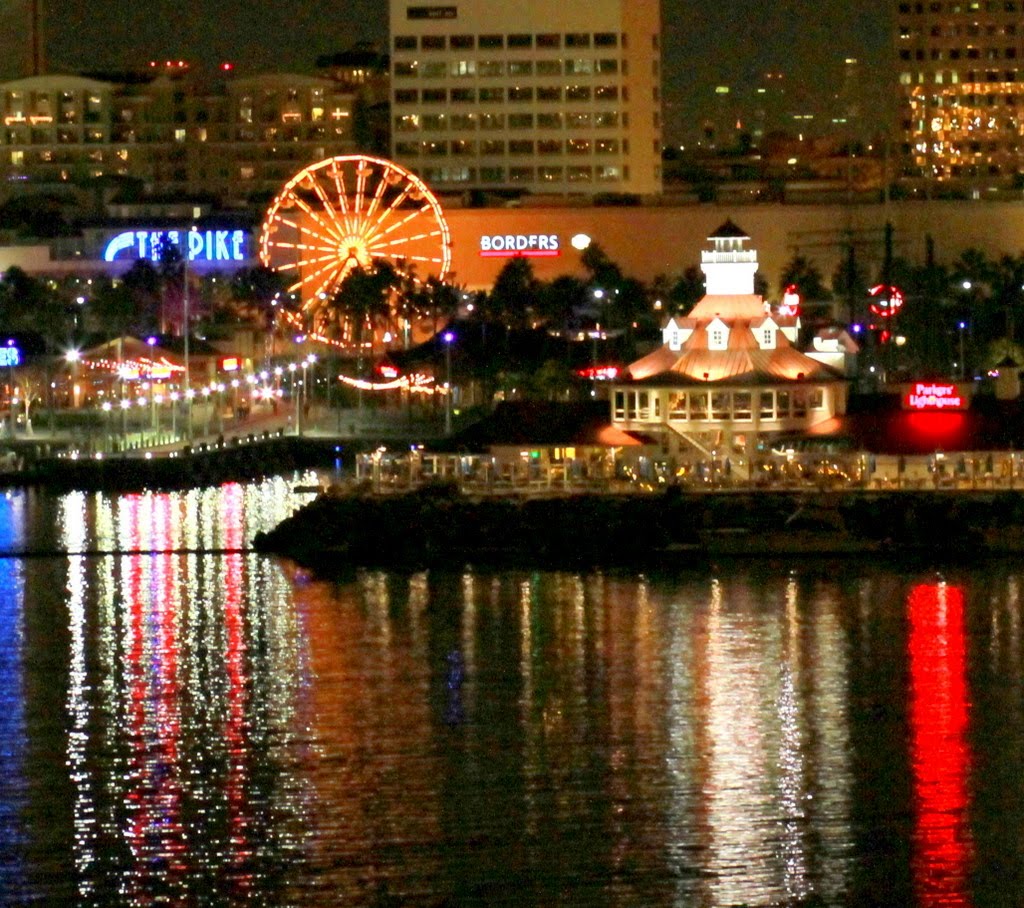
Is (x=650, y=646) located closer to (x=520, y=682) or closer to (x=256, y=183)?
(x=520, y=682)

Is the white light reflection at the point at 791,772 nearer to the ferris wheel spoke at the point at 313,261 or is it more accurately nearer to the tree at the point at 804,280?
the ferris wheel spoke at the point at 313,261

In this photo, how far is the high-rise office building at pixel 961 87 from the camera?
156375 mm

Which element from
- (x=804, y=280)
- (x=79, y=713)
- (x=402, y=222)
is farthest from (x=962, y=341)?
Result: (x=79, y=713)

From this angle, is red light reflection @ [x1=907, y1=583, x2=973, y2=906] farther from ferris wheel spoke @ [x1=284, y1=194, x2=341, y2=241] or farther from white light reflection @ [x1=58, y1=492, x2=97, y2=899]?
ferris wheel spoke @ [x1=284, y1=194, x2=341, y2=241]

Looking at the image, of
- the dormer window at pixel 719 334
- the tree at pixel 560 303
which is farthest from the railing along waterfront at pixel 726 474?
the tree at pixel 560 303

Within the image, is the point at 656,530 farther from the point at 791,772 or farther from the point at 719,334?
the point at 791,772

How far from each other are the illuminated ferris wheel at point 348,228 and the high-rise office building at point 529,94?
57.9 ft

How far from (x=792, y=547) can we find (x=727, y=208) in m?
57.1

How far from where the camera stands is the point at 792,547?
47.3 metres

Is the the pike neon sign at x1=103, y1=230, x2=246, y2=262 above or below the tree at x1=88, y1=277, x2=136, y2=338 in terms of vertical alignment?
above

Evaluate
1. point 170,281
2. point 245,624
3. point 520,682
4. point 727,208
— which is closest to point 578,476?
point 245,624

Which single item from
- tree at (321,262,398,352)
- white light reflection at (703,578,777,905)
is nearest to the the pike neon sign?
tree at (321,262,398,352)

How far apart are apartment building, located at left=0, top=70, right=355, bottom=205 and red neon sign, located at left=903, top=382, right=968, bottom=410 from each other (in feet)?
296

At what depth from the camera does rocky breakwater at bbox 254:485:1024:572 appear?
47.1m
